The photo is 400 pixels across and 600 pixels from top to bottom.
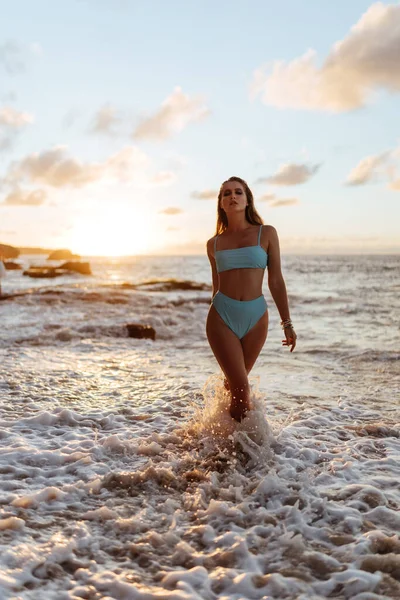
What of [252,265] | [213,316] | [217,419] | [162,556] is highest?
[252,265]

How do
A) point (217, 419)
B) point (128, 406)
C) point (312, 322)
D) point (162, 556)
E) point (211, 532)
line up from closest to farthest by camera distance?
point (162, 556), point (211, 532), point (217, 419), point (128, 406), point (312, 322)

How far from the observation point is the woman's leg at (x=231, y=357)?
205 inches

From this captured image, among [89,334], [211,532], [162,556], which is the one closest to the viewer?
[162,556]

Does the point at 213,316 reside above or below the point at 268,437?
above

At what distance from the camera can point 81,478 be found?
15.6 feet

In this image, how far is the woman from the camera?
17.1 feet

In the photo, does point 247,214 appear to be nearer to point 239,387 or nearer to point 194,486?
point 239,387

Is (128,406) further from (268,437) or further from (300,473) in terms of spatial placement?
(300,473)

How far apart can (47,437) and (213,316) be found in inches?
98.3

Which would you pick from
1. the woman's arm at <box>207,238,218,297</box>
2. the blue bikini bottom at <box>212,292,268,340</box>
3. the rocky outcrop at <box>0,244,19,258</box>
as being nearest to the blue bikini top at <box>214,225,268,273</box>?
the woman's arm at <box>207,238,218,297</box>

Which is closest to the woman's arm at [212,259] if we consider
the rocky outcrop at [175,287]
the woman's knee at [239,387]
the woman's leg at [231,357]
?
the woman's leg at [231,357]

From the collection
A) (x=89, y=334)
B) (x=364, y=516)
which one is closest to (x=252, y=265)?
(x=364, y=516)

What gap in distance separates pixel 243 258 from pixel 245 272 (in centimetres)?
15

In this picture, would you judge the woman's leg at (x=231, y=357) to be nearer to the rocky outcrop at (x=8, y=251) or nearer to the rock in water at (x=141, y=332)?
the rocky outcrop at (x=8, y=251)
